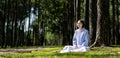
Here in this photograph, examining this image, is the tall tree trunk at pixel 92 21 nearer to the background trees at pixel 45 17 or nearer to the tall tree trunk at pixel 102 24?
the tall tree trunk at pixel 102 24

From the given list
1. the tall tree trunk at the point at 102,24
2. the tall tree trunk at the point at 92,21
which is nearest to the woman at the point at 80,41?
the tall tree trunk at the point at 102,24

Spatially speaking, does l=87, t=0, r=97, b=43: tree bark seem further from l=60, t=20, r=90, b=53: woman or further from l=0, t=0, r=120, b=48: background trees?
l=0, t=0, r=120, b=48: background trees

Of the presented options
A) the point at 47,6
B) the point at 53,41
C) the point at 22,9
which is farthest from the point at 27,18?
the point at 53,41

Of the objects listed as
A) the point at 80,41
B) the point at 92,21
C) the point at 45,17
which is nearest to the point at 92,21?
the point at 92,21

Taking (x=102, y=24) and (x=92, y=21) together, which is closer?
(x=102, y=24)

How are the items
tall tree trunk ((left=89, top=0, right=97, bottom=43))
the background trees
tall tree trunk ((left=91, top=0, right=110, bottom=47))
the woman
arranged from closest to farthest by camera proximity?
the woman → tall tree trunk ((left=91, top=0, right=110, bottom=47)) → tall tree trunk ((left=89, top=0, right=97, bottom=43)) → the background trees

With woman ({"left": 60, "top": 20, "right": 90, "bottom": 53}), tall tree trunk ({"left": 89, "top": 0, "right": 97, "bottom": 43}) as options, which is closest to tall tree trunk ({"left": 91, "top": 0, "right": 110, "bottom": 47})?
tall tree trunk ({"left": 89, "top": 0, "right": 97, "bottom": 43})

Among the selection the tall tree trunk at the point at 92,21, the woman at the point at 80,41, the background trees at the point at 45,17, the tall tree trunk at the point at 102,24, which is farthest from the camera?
the background trees at the point at 45,17

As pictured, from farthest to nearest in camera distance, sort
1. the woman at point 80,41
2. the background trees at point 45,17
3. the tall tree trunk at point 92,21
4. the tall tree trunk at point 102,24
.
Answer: the background trees at point 45,17
the tall tree trunk at point 92,21
the tall tree trunk at point 102,24
the woman at point 80,41

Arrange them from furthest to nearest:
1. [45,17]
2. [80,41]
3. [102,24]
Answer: [45,17], [102,24], [80,41]

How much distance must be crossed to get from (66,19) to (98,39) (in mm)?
43921

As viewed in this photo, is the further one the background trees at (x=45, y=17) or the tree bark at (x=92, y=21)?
the background trees at (x=45, y=17)

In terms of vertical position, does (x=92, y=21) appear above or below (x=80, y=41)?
above

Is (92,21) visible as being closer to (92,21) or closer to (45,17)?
(92,21)
